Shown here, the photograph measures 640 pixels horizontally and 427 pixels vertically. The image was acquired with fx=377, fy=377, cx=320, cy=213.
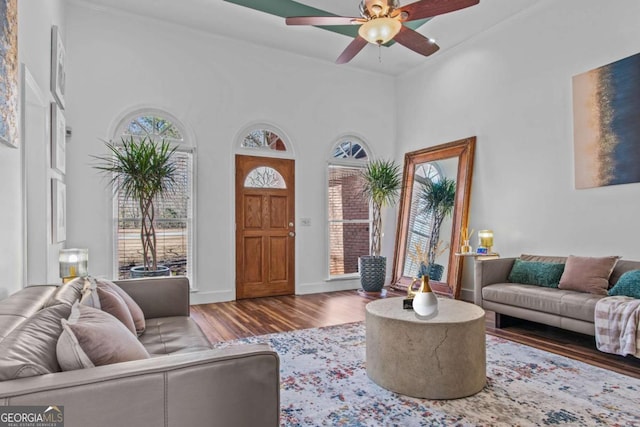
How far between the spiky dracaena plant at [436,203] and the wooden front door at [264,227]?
7.16 ft

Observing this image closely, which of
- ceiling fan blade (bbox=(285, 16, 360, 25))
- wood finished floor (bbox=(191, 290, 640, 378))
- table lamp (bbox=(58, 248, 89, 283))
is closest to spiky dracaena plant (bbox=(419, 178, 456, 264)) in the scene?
wood finished floor (bbox=(191, 290, 640, 378))

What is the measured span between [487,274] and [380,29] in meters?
2.91

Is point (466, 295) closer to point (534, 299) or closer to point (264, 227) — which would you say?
point (534, 299)

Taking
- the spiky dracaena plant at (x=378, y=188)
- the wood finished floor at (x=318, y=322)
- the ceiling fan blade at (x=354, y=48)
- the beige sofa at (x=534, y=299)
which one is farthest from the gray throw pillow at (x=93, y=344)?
the spiky dracaena plant at (x=378, y=188)

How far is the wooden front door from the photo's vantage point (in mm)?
5633

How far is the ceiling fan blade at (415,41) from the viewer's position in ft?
11.7

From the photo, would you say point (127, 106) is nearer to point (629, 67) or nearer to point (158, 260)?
point (158, 260)

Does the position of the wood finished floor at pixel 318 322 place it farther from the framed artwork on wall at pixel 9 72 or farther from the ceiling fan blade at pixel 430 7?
the ceiling fan blade at pixel 430 7

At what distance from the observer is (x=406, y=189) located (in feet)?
21.6

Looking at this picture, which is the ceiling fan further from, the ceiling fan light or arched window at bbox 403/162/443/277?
arched window at bbox 403/162/443/277

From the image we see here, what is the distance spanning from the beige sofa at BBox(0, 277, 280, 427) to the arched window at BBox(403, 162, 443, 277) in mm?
5145

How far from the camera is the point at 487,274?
4.34 m

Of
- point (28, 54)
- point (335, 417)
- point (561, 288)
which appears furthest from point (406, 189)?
point (28, 54)

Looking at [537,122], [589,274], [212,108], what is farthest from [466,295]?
[212,108]
